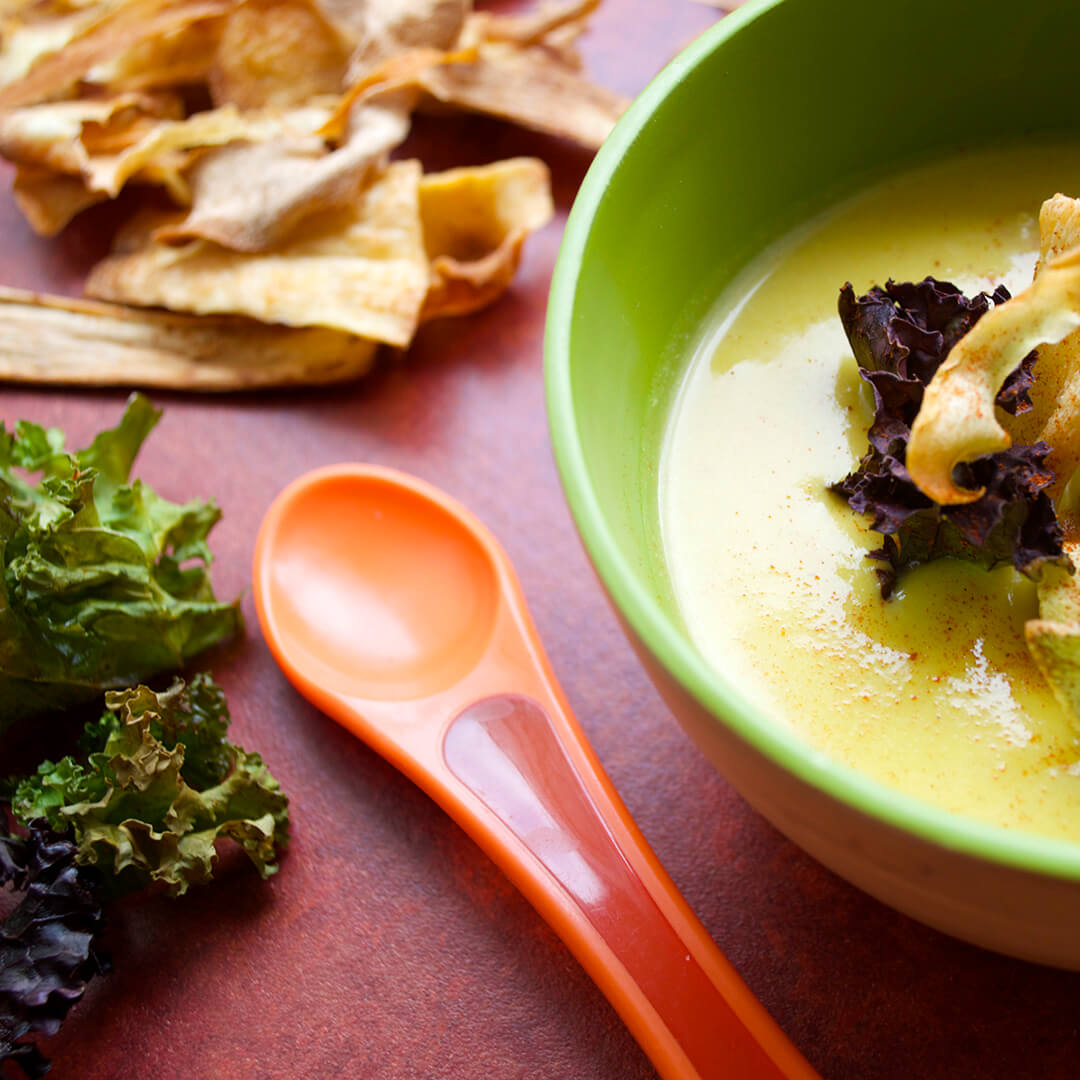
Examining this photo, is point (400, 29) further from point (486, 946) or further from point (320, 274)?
point (486, 946)

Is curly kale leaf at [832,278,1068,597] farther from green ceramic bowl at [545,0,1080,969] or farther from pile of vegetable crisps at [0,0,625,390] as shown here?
pile of vegetable crisps at [0,0,625,390]

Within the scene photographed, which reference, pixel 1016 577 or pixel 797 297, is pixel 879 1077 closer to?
pixel 1016 577

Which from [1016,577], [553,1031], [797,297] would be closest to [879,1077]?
[553,1031]

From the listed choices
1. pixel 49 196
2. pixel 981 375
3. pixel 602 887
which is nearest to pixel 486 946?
pixel 602 887

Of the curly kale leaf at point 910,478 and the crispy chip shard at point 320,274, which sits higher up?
the curly kale leaf at point 910,478

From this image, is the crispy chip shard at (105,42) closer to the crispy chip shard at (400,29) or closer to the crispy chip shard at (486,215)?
the crispy chip shard at (400,29)

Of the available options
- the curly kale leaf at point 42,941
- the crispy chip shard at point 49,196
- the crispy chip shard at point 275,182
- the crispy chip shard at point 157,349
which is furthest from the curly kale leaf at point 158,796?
the crispy chip shard at point 49,196

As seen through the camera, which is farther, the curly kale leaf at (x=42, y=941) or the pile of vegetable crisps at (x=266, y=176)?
the pile of vegetable crisps at (x=266, y=176)
